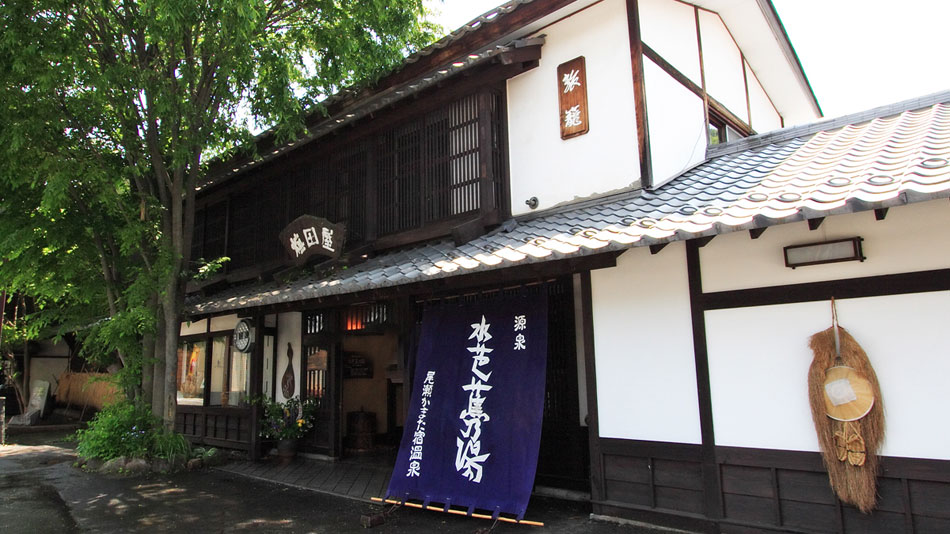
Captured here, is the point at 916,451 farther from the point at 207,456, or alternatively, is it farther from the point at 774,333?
the point at 207,456

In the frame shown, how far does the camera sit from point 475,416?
7055 mm

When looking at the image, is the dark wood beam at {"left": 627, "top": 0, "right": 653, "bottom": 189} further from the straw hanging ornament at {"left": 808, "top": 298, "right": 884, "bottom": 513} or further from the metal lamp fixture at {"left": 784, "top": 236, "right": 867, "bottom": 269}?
the straw hanging ornament at {"left": 808, "top": 298, "right": 884, "bottom": 513}

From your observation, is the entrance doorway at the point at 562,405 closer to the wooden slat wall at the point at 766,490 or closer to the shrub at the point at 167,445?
the wooden slat wall at the point at 766,490

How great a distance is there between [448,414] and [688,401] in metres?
3.05

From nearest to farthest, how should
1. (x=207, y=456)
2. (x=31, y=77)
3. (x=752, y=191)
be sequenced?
(x=752, y=191) < (x=31, y=77) < (x=207, y=456)

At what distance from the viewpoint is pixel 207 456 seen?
11586 millimetres

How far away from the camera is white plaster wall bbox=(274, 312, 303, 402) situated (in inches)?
476

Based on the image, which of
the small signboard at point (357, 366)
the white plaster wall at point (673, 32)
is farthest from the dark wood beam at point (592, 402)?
the small signboard at point (357, 366)

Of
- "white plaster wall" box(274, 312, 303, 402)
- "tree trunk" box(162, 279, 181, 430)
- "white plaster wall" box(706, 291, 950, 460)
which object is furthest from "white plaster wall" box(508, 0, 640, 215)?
"tree trunk" box(162, 279, 181, 430)

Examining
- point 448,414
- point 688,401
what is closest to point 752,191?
point 688,401

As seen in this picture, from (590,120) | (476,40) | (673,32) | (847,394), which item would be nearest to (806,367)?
(847,394)

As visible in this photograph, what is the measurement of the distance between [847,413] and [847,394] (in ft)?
0.56

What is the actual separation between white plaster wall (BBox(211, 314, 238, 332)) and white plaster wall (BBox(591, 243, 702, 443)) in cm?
994

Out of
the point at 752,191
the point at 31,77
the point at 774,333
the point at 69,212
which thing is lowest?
the point at 774,333
